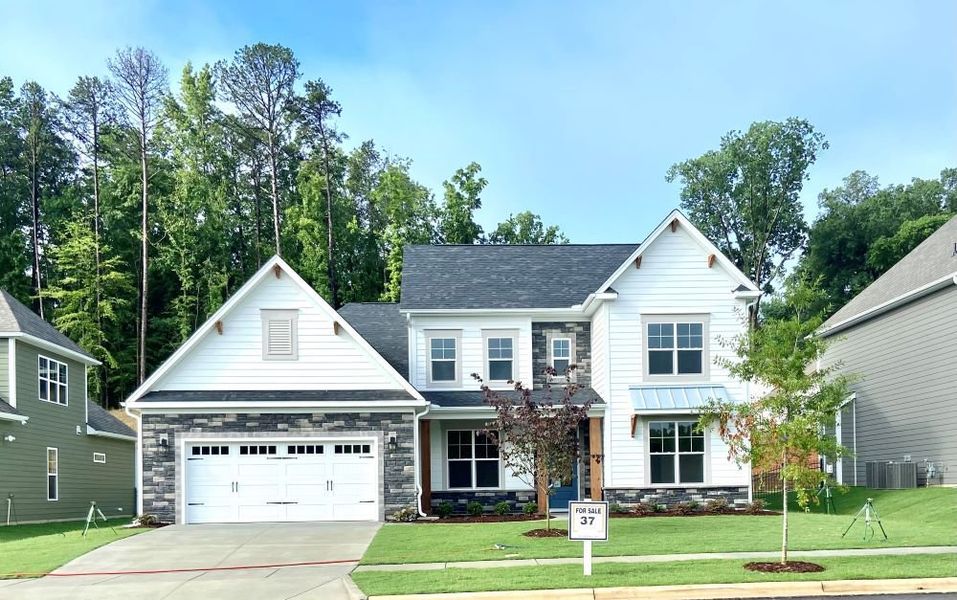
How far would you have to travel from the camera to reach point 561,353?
27500 millimetres

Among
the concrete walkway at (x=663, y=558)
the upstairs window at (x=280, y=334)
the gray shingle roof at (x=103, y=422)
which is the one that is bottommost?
the concrete walkway at (x=663, y=558)

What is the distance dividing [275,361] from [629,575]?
44.7 ft

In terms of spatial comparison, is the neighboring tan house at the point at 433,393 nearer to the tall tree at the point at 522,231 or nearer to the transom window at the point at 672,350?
the transom window at the point at 672,350

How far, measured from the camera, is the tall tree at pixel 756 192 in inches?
2101

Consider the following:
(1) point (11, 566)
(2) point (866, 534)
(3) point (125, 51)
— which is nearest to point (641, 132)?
(2) point (866, 534)

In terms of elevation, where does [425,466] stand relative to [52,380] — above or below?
below

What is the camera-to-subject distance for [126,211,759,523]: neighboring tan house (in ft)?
79.2

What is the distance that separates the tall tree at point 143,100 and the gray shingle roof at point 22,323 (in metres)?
15.2

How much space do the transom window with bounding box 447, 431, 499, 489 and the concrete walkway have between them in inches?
427

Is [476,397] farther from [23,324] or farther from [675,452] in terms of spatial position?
[23,324]

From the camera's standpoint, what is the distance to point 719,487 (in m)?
25.2

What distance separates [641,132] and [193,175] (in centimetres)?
3320

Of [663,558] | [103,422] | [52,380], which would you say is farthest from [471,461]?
[103,422]

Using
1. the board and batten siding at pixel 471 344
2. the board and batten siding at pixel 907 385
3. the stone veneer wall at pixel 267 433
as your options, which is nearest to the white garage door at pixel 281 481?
the stone veneer wall at pixel 267 433
